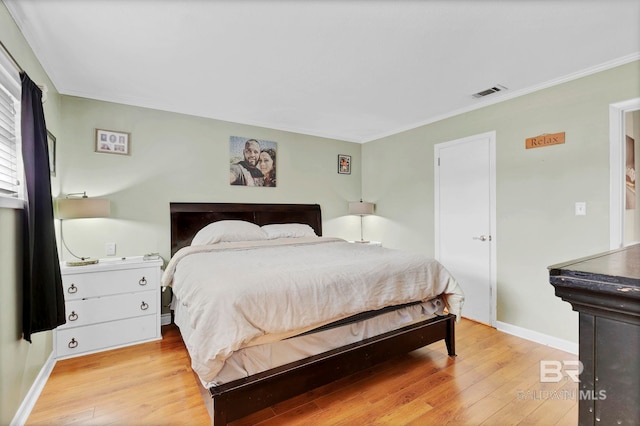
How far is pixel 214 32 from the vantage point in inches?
76.3

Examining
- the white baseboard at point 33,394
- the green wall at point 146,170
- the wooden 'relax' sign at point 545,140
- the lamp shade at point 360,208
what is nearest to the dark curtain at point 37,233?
the white baseboard at point 33,394

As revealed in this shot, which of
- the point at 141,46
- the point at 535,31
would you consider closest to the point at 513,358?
the point at 535,31

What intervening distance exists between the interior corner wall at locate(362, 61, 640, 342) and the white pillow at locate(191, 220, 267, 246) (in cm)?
246

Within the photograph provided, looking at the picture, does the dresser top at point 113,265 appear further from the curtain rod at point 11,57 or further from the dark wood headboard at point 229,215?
the curtain rod at point 11,57

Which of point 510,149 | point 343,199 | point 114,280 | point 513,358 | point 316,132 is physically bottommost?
point 513,358

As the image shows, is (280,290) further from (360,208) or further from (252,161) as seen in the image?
(360,208)

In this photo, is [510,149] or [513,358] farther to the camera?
[510,149]

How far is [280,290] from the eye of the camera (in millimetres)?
1691

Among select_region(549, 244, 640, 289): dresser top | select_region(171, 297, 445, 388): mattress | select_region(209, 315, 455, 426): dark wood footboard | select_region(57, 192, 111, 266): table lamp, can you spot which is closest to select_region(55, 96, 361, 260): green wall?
select_region(57, 192, 111, 266): table lamp

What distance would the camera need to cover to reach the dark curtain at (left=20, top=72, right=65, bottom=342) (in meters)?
1.74

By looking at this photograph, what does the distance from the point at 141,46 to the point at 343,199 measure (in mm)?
3138

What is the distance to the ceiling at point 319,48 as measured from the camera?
5.66 ft

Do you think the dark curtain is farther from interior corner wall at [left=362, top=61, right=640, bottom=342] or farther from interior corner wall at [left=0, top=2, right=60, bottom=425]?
interior corner wall at [left=362, top=61, right=640, bottom=342]

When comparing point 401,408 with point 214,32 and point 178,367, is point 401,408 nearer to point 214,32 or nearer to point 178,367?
point 178,367
